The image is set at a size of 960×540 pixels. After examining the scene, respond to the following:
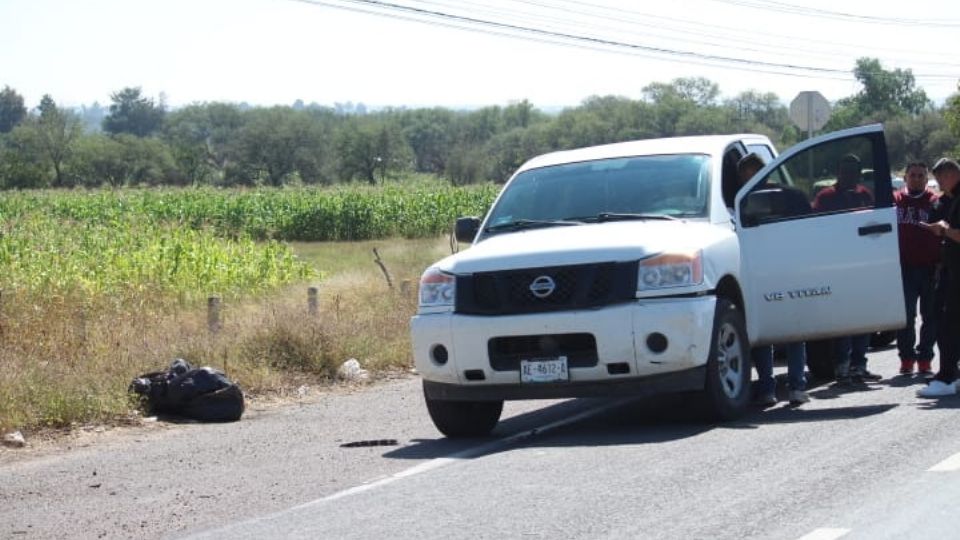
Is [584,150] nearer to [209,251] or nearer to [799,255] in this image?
[799,255]

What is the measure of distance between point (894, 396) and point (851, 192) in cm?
160

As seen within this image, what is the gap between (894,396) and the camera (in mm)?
11469

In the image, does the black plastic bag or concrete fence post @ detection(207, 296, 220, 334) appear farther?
concrete fence post @ detection(207, 296, 220, 334)

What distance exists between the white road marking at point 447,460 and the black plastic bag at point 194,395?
2839mm

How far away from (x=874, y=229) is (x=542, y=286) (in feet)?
9.31

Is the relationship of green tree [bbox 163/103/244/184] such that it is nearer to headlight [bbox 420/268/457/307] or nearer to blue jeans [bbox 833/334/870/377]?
blue jeans [bbox 833/334/870/377]

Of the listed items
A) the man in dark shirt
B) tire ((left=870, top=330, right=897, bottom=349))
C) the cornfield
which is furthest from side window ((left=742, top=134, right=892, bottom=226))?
the cornfield

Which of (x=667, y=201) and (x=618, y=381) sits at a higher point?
(x=667, y=201)

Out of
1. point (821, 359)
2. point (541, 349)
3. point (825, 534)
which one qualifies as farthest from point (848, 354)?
point (825, 534)

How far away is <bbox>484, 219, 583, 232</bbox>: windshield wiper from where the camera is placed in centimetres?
1099

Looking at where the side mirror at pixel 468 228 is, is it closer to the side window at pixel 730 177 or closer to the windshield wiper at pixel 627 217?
the windshield wiper at pixel 627 217

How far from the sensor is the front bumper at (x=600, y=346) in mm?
9766

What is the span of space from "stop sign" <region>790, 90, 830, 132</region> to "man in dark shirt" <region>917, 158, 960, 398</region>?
59.9ft

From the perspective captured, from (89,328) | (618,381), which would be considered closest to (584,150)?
(618,381)
